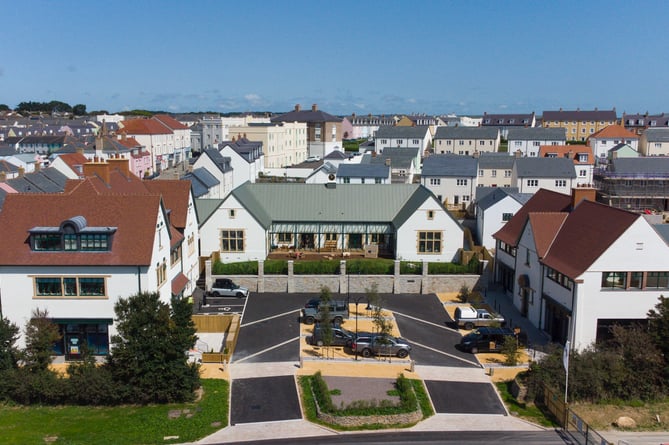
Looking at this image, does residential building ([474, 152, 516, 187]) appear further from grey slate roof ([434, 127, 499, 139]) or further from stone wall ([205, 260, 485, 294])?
grey slate roof ([434, 127, 499, 139])

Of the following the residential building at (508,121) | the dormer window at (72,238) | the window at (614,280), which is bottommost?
the window at (614,280)

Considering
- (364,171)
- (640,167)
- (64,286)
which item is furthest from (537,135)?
(64,286)

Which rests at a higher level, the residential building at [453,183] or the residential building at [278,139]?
the residential building at [278,139]

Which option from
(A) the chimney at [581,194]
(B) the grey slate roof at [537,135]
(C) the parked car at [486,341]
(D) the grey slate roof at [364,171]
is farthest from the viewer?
(B) the grey slate roof at [537,135]

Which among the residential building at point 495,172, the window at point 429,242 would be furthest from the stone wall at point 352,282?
the residential building at point 495,172

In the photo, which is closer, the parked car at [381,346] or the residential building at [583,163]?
the parked car at [381,346]

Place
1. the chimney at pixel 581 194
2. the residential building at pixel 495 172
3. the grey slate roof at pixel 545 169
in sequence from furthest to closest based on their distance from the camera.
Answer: the residential building at pixel 495 172 → the grey slate roof at pixel 545 169 → the chimney at pixel 581 194

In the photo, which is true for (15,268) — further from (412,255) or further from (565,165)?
(565,165)

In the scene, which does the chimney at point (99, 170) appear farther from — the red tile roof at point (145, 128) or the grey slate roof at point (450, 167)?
the red tile roof at point (145, 128)
